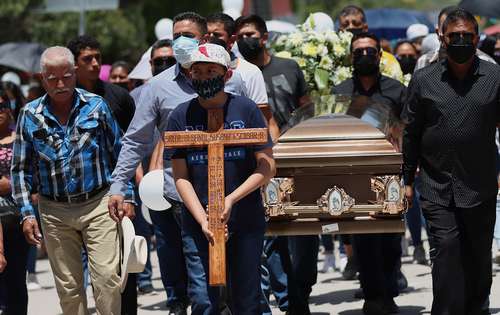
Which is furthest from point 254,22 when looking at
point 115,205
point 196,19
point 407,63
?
point 407,63

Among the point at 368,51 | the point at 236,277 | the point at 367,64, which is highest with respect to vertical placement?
the point at 368,51

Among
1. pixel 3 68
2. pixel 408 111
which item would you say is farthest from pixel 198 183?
pixel 3 68

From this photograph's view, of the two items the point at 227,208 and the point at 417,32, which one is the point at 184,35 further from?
the point at 417,32

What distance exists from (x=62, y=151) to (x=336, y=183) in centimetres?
196

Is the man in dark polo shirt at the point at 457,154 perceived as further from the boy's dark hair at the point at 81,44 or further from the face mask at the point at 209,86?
the boy's dark hair at the point at 81,44

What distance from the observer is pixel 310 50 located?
11.6 m

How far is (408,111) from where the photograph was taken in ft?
28.6

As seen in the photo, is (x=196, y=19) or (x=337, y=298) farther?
(x=337, y=298)

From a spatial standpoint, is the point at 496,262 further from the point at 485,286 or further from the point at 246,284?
the point at 246,284

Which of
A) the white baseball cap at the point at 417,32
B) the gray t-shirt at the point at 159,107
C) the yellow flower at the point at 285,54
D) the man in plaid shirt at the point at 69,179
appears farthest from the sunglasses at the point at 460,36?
the white baseball cap at the point at 417,32

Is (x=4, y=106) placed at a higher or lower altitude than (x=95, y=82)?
lower

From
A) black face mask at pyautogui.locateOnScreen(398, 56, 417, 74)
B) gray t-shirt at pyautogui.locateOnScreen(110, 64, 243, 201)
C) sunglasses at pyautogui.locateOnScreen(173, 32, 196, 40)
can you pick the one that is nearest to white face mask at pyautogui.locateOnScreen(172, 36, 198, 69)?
gray t-shirt at pyautogui.locateOnScreen(110, 64, 243, 201)

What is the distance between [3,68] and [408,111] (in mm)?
19369

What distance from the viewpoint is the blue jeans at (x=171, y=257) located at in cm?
1012
